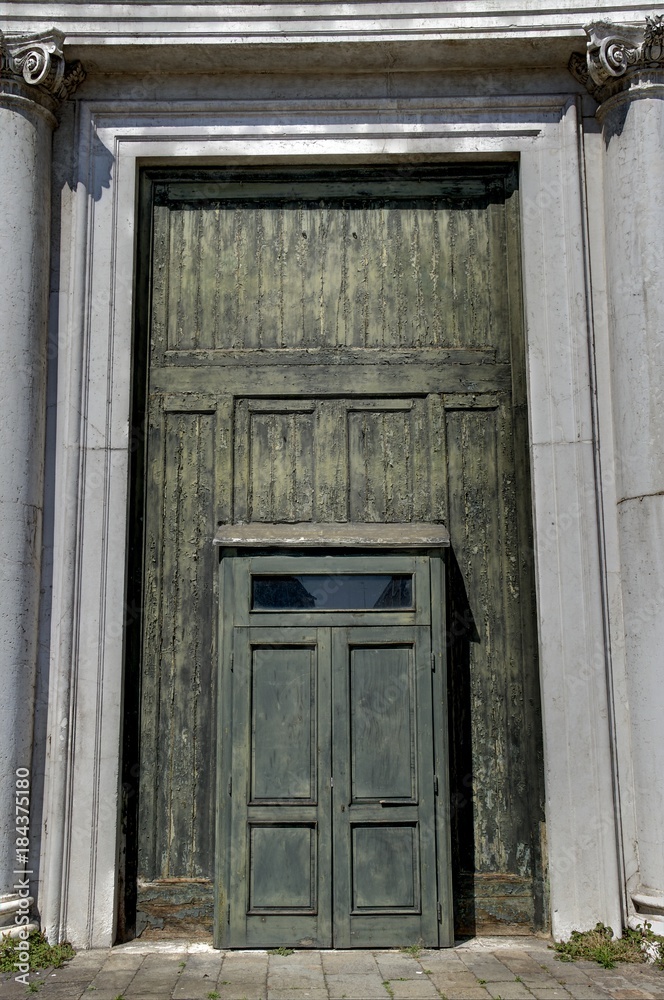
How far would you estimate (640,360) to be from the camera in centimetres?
666

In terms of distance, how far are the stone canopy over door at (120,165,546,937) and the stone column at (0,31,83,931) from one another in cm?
71

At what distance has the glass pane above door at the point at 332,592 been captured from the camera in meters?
6.51

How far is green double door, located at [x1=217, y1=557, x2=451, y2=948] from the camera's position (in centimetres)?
616

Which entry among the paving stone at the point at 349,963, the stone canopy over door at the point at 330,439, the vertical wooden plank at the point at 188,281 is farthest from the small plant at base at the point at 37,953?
the vertical wooden plank at the point at 188,281

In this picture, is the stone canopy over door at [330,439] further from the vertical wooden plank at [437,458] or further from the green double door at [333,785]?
the green double door at [333,785]

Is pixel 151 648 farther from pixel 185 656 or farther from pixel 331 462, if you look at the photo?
pixel 331 462

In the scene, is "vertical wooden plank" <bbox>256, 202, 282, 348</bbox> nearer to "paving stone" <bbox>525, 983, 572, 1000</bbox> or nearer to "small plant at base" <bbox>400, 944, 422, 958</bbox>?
"small plant at base" <bbox>400, 944, 422, 958</bbox>

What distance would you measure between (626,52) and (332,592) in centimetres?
444

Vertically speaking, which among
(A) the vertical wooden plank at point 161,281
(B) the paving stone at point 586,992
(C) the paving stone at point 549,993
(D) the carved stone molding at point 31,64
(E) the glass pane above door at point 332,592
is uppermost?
(D) the carved stone molding at point 31,64

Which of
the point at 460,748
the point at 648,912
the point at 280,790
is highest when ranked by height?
the point at 460,748

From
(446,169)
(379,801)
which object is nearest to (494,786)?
(379,801)

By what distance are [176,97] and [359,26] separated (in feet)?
4.86

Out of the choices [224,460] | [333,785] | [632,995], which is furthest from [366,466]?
[632,995]

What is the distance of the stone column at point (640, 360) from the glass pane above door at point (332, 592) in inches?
63.5
